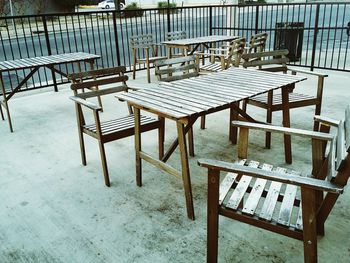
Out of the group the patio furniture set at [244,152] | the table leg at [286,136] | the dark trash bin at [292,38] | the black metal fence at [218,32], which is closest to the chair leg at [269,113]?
the patio furniture set at [244,152]

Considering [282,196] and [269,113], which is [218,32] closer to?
[269,113]

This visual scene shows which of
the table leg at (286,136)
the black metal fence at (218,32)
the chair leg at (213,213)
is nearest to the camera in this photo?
the chair leg at (213,213)

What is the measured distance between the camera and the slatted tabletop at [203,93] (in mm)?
2408

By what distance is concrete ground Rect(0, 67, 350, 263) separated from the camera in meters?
2.14

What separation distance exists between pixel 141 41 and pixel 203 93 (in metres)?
4.86

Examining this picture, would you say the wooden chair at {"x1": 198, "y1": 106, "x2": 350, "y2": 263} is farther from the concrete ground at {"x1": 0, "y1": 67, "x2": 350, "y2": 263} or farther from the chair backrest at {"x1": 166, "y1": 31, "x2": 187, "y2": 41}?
the chair backrest at {"x1": 166, "y1": 31, "x2": 187, "y2": 41}

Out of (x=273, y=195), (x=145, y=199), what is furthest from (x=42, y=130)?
(x=273, y=195)

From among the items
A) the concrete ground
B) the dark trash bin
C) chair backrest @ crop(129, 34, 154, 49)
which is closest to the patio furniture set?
the concrete ground

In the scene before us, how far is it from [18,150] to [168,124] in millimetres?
1822

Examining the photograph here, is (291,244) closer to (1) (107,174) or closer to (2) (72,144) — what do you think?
(1) (107,174)

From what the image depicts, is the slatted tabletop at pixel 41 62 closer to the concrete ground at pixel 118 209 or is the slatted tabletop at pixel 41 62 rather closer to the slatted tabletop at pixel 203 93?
the concrete ground at pixel 118 209

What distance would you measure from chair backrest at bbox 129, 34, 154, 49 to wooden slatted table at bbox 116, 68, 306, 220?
3932mm

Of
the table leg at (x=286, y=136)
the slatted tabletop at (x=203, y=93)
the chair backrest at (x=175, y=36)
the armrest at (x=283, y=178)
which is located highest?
the chair backrest at (x=175, y=36)

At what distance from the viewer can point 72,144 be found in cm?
392
